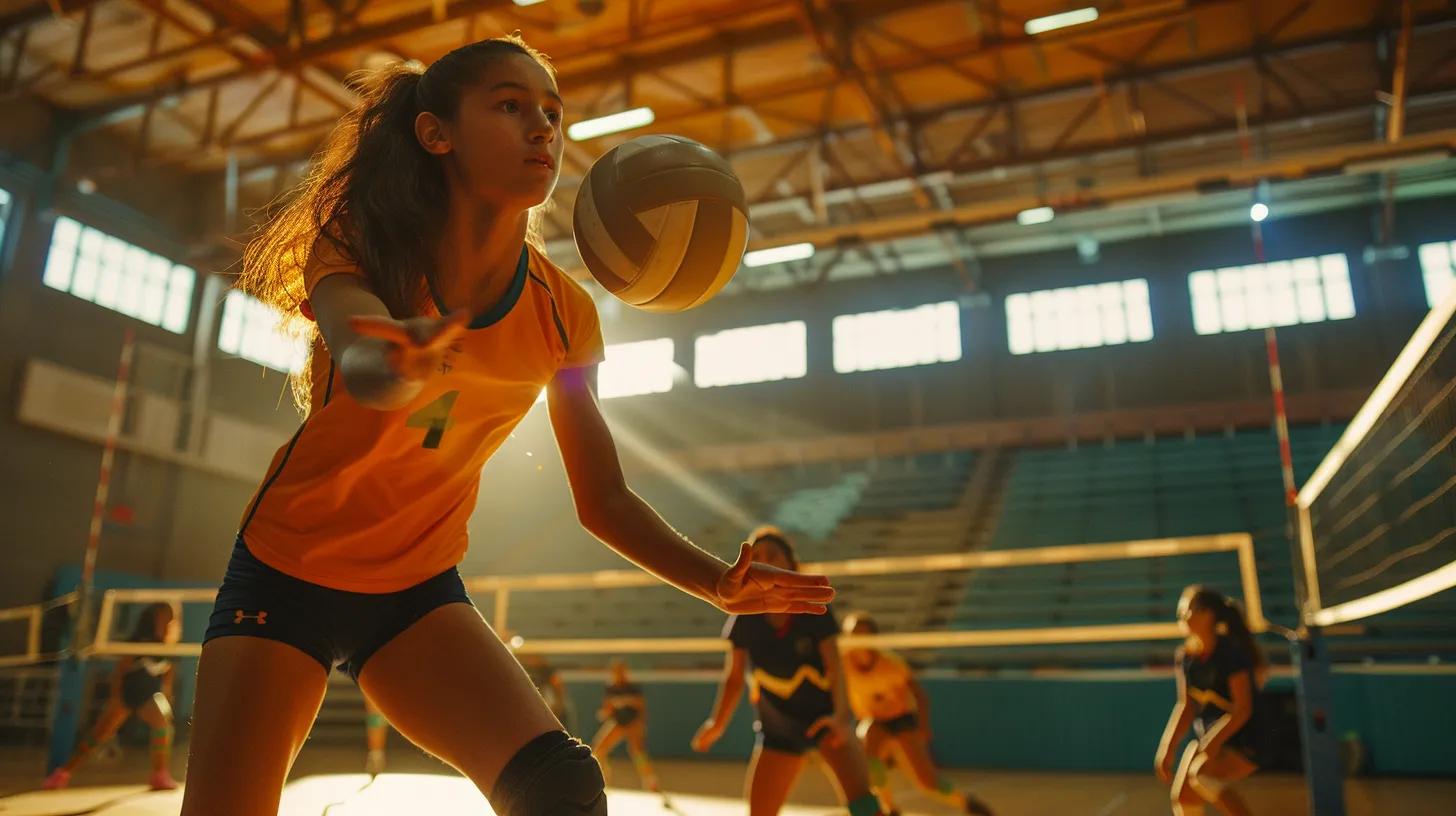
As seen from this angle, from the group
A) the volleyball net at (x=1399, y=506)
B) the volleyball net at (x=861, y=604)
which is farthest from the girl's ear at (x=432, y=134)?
the volleyball net at (x=1399, y=506)

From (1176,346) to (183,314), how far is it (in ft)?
56.9

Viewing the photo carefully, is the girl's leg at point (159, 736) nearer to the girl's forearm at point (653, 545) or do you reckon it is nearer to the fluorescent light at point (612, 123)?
the fluorescent light at point (612, 123)

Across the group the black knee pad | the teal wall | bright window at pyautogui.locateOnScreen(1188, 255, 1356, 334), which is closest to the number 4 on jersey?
the black knee pad

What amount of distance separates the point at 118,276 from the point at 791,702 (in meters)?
15.4

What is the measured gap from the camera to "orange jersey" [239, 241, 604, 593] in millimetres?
1630

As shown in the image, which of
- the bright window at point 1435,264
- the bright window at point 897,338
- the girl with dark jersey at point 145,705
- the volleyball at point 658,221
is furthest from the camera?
the bright window at point 897,338

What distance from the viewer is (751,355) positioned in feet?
71.9

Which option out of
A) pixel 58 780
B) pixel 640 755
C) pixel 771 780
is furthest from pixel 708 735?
pixel 58 780

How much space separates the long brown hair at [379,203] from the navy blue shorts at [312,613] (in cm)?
37

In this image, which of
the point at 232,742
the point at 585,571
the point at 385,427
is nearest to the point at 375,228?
the point at 385,427

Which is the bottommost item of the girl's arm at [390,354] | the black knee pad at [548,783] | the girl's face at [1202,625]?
the black knee pad at [548,783]

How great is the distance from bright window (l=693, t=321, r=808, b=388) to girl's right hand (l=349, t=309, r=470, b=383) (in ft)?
66.4

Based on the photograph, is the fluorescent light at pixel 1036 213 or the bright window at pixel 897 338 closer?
the fluorescent light at pixel 1036 213

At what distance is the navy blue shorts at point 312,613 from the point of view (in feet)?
5.23
